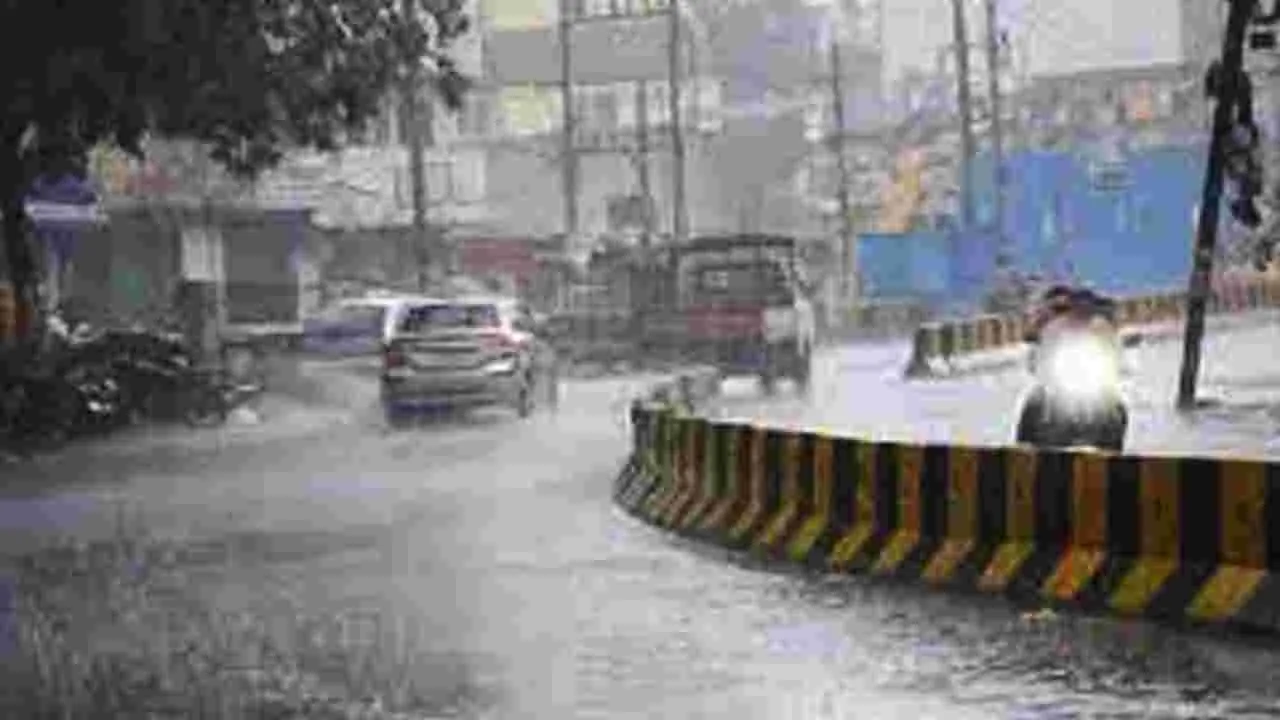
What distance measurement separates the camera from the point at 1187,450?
938 inches

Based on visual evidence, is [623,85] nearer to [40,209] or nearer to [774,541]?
[40,209]

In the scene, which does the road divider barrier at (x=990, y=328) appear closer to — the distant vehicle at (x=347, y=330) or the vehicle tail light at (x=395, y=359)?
the vehicle tail light at (x=395, y=359)

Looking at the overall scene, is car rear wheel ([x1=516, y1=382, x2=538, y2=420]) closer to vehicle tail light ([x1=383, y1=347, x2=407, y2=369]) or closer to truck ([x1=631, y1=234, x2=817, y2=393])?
vehicle tail light ([x1=383, y1=347, x2=407, y2=369])

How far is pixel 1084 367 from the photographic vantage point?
15711mm

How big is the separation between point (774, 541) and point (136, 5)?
15602 mm

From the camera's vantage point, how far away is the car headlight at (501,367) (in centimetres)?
3322

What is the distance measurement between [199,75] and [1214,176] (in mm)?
12328

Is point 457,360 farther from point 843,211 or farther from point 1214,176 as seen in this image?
point 843,211

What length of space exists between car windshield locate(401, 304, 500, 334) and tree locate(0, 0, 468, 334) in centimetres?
302

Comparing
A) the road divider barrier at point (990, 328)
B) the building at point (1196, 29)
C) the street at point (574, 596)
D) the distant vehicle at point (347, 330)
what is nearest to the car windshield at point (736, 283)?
the road divider barrier at point (990, 328)

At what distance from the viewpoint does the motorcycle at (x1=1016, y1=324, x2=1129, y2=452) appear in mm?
15719

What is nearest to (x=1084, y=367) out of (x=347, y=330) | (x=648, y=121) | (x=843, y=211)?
(x=347, y=330)

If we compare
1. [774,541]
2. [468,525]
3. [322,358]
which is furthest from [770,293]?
[774,541]

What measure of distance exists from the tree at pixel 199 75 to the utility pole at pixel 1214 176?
11.6 meters
